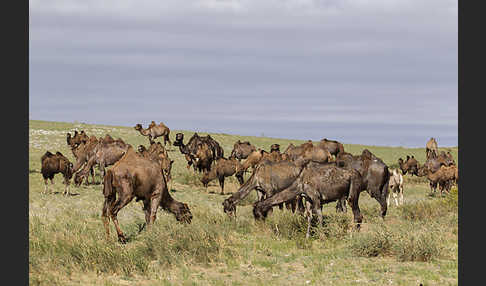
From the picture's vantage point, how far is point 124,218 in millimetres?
18109

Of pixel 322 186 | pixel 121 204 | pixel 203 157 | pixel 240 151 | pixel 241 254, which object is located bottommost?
pixel 241 254

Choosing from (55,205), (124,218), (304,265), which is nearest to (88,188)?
(55,205)

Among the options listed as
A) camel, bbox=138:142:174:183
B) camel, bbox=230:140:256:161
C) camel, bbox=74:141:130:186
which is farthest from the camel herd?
camel, bbox=230:140:256:161

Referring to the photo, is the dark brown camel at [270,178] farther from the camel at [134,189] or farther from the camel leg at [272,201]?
the camel at [134,189]

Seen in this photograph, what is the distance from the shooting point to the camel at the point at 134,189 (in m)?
13.6

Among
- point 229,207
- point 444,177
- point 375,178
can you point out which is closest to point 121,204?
point 229,207

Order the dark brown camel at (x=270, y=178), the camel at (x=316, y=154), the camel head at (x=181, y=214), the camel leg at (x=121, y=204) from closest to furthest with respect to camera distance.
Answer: the camel leg at (x=121, y=204)
the camel head at (x=181, y=214)
the dark brown camel at (x=270, y=178)
the camel at (x=316, y=154)

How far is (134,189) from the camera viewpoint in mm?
13961

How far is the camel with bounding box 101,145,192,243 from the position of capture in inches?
533

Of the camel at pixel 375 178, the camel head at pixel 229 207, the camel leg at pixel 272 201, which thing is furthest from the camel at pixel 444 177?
the camel leg at pixel 272 201

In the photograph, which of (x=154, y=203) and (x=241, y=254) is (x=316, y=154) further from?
(x=241, y=254)

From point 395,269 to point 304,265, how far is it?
1803 mm

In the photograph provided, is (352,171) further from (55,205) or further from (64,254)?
(55,205)

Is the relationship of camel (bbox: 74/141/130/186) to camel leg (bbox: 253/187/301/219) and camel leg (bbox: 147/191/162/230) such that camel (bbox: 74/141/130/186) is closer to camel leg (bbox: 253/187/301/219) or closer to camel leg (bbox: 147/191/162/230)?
camel leg (bbox: 147/191/162/230)
